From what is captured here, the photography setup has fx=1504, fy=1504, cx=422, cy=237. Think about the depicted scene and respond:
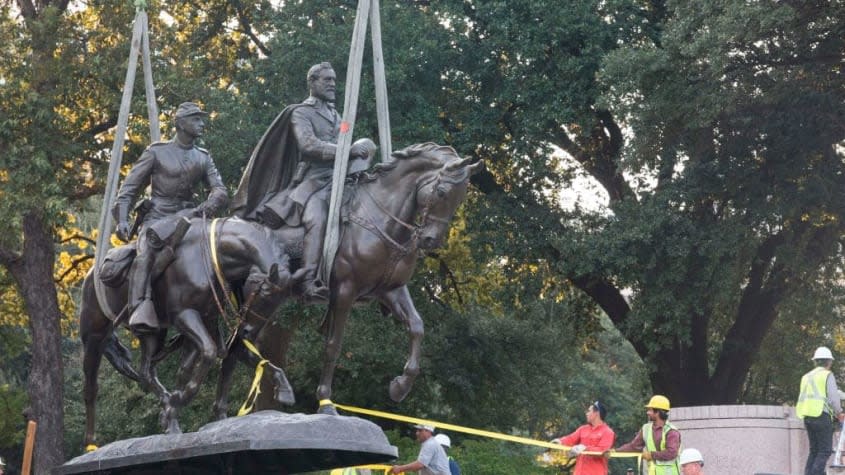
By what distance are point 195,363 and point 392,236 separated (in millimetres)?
2185

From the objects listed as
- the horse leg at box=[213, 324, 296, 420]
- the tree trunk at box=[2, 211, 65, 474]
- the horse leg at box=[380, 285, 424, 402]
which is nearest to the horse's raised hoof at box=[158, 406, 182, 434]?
the horse leg at box=[213, 324, 296, 420]

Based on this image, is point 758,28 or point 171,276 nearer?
point 171,276

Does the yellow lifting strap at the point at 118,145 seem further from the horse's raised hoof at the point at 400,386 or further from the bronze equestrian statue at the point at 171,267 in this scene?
the horse's raised hoof at the point at 400,386

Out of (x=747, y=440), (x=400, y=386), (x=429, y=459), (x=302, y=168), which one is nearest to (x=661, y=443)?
(x=400, y=386)

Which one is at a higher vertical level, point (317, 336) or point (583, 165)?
point (583, 165)

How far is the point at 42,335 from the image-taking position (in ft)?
98.5

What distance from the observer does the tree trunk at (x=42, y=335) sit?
2950 centimetres

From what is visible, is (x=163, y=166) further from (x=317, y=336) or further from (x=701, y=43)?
(x=317, y=336)

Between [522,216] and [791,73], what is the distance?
610cm

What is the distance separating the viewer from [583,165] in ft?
103

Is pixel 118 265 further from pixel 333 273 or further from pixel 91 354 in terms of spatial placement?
pixel 333 273

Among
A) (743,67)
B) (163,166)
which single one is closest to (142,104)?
(743,67)

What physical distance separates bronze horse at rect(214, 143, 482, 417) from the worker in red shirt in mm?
2178

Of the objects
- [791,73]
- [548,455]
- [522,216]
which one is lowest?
[548,455]
